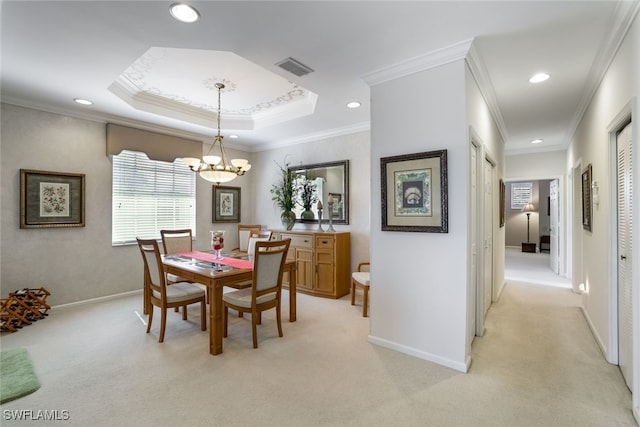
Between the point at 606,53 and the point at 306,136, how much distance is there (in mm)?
3859

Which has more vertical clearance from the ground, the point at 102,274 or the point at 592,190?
the point at 592,190

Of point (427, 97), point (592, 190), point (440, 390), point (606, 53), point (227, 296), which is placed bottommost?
point (440, 390)

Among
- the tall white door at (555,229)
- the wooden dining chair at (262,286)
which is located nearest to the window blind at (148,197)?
the wooden dining chair at (262,286)

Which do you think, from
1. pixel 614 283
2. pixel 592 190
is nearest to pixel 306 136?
pixel 592 190

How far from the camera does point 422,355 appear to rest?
260 centimetres

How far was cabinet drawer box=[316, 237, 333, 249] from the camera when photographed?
14.7ft

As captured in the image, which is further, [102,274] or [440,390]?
[102,274]

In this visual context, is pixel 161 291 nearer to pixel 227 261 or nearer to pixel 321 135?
pixel 227 261

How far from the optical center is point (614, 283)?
2512 millimetres

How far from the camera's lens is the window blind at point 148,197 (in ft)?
14.7

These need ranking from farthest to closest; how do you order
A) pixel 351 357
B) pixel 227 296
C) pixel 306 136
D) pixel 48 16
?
pixel 306 136, pixel 227 296, pixel 351 357, pixel 48 16

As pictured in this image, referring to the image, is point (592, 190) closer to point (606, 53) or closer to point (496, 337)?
point (606, 53)

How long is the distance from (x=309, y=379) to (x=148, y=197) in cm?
398

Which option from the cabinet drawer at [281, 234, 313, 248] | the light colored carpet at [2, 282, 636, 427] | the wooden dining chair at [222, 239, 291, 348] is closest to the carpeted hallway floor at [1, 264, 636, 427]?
the light colored carpet at [2, 282, 636, 427]
